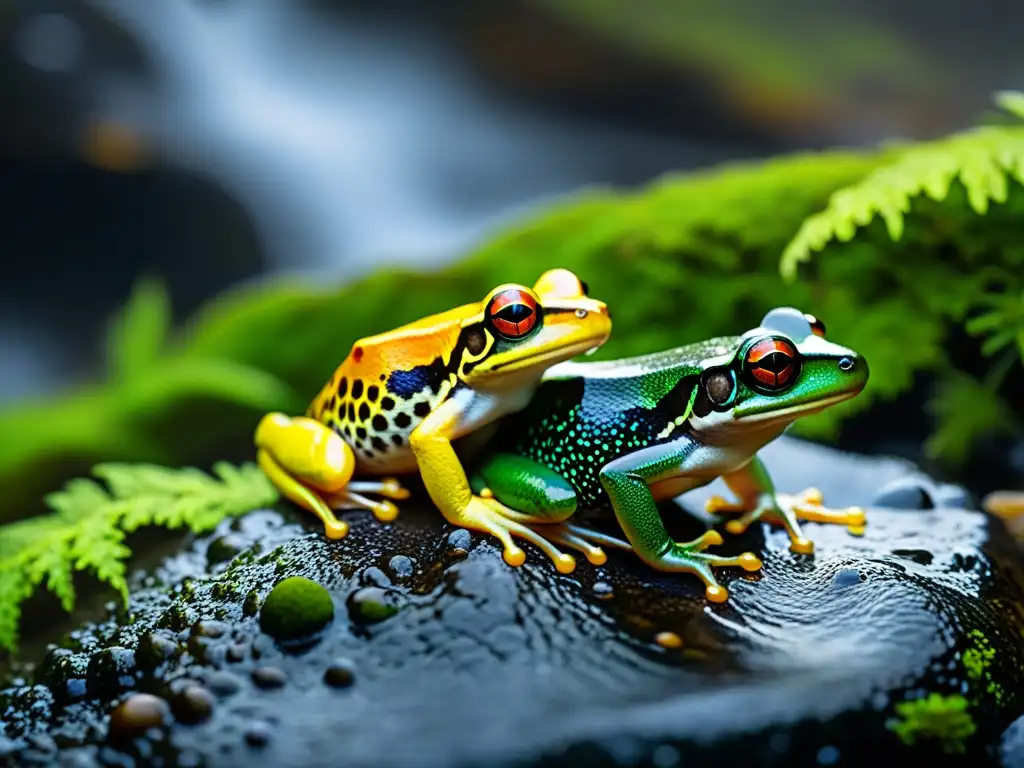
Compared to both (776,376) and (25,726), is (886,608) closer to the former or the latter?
(776,376)

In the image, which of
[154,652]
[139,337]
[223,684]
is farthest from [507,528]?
[139,337]

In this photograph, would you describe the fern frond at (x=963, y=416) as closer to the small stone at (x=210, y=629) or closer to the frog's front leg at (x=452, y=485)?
the frog's front leg at (x=452, y=485)

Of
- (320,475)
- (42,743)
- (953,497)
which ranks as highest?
(320,475)

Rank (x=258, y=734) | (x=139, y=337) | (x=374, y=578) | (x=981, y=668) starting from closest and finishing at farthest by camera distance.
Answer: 1. (x=258, y=734)
2. (x=981, y=668)
3. (x=374, y=578)
4. (x=139, y=337)

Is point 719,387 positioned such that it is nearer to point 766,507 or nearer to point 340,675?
point 766,507

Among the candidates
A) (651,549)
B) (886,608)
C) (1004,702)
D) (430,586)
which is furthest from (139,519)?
(1004,702)
